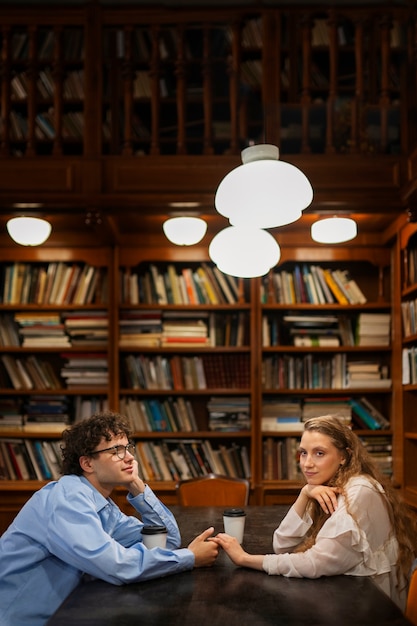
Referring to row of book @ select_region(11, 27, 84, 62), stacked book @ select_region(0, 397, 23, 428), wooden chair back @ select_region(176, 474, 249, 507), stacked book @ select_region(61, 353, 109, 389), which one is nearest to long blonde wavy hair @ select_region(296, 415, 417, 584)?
wooden chair back @ select_region(176, 474, 249, 507)

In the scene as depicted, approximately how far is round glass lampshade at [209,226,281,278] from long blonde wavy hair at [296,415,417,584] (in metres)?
1.19

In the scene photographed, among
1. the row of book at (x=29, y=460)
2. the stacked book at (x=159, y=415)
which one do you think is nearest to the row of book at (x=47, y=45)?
the stacked book at (x=159, y=415)

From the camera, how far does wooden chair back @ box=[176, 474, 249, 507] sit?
4.27 metres

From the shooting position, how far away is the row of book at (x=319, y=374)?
519cm

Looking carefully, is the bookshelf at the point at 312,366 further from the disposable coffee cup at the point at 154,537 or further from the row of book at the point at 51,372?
the disposable coffee cup at the point at 154,537

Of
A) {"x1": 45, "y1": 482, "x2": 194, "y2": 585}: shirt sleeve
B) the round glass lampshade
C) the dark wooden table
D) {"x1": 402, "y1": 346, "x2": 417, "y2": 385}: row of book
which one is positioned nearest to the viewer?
the dark wooden table

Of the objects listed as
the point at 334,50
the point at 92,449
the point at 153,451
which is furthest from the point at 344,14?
the point at 92,449

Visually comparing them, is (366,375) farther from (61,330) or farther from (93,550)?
(93,550)

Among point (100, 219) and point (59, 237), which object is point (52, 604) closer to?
point (100, 219)

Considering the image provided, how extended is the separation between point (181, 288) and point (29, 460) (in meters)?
1.53

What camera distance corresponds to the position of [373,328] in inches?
205

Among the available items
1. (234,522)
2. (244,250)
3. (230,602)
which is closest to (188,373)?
(244,250)

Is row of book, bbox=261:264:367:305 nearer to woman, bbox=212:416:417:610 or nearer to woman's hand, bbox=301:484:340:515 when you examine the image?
woman, bbox=212:416:417:610

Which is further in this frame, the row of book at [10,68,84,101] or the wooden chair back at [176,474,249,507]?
the row of book at [10,68,84,101]
